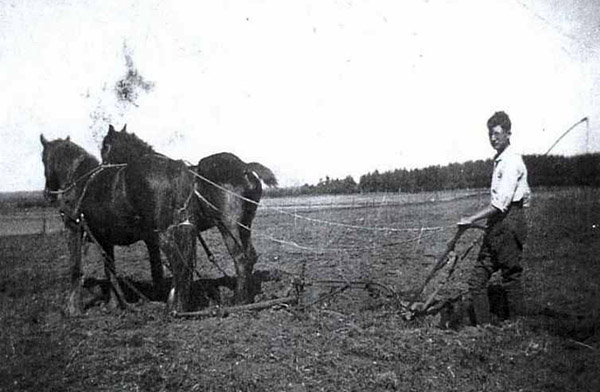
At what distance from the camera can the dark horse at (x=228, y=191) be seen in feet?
23.0

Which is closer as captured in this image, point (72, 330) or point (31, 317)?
point (72, 330)

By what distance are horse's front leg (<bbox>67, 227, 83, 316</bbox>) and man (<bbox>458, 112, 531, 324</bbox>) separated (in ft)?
17.5

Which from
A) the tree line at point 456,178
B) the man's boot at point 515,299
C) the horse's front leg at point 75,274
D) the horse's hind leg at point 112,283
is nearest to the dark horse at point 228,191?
the horse's front leg at point 75,274

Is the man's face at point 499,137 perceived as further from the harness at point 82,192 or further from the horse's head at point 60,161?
the horse's head at point 60,161

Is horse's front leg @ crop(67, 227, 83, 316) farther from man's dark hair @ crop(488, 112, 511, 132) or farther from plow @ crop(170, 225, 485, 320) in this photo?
man's dark hair @ crop(488, 112, 511, 132)

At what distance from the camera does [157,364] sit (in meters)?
4.68

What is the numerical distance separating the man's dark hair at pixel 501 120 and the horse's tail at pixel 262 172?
335 cm

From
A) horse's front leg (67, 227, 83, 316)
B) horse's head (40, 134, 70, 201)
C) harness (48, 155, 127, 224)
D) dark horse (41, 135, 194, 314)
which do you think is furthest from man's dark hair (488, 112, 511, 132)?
horse's head (40, 134, 70, 201)

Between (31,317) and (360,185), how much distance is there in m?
36.4

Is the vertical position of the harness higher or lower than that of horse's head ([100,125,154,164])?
lower

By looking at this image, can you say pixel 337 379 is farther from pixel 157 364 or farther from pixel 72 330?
pixel 72 330

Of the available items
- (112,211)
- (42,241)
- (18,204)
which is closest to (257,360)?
(112,211)

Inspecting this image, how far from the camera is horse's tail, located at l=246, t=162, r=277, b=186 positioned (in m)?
7.35

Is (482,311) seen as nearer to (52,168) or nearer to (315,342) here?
(315,342)
